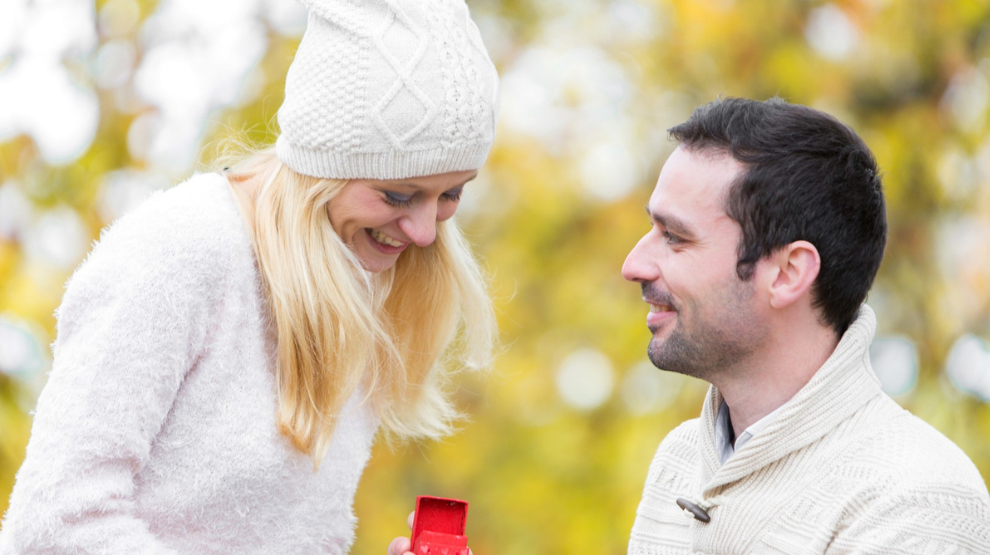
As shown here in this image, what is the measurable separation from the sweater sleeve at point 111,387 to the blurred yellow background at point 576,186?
4.24ft

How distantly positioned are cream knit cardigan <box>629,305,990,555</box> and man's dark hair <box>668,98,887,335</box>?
11 cm

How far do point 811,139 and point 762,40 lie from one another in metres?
2.08

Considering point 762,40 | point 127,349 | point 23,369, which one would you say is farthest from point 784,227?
point 23,369

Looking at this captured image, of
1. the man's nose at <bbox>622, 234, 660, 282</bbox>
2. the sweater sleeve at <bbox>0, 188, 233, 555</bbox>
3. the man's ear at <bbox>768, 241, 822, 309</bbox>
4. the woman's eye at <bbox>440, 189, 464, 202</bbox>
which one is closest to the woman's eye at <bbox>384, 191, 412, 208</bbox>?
the woman's eye at <bbox>440, 189, 464, 202</bbox>

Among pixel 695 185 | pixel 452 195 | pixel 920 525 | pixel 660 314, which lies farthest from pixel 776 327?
pixel 452 195

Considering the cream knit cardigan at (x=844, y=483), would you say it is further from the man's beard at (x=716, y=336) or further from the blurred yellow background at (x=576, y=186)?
the blurred yellow background at (x=576, y=186)

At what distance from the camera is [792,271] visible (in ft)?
7.26

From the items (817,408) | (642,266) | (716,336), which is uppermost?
(642,266)

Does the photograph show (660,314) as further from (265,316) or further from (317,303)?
(265,316)

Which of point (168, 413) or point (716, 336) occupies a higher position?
point (716, 336)

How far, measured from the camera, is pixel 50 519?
5.98ft

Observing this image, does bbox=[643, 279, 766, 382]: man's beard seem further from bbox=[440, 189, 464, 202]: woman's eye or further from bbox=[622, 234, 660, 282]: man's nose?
bbox=[440, 189, 464, 202]: woman's eye

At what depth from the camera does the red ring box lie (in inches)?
81.1

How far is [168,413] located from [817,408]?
4.37ft
